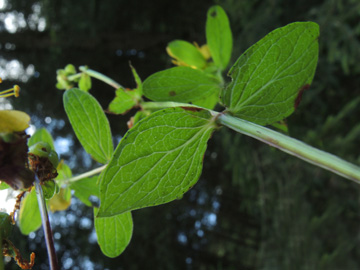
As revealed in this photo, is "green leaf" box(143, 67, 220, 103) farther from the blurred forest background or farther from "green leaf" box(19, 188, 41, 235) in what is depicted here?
the blurred forest background

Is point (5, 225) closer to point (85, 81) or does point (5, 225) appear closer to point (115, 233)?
point (115, 233)

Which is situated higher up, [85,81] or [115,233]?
[85,81]

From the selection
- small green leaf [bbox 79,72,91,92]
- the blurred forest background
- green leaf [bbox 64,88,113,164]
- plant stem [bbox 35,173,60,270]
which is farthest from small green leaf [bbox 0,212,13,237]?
the blurred forest background

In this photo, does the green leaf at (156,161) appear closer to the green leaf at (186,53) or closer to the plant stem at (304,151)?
the plant stem at (304,151)

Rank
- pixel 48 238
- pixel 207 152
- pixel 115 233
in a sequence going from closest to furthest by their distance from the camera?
pixel 48 238
pixel 115 233
pixel 207 152

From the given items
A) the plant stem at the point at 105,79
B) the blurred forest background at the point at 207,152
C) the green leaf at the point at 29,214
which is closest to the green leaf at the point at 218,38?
the plant stem at the point at 105,79

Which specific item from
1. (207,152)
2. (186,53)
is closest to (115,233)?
(186,53)
